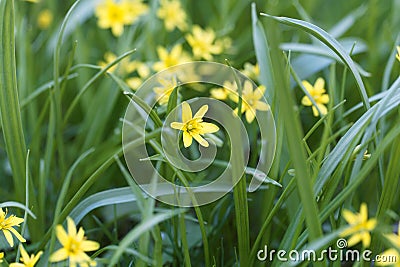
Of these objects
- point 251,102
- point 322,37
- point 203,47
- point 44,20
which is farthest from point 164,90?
point 44,20

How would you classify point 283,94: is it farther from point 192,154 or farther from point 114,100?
point 114,100

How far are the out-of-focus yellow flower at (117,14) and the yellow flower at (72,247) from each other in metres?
0.96

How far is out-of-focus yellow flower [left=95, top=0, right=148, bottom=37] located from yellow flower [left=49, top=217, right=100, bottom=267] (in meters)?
0.96

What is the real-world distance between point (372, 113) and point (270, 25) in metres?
0.24

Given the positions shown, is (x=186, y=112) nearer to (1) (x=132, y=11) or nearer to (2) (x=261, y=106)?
(2) (x=261, y=106)

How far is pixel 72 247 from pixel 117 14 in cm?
102

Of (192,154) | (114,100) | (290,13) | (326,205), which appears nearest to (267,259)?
(326,205)

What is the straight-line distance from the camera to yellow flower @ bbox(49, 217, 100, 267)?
2.08ft

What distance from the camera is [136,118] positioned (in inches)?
47.4

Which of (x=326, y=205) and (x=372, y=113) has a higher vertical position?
(x=372, y=113)

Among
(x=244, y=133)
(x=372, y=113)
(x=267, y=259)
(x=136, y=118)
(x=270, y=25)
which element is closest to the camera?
(x=270, y=25)

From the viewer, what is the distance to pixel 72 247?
0.66 meters

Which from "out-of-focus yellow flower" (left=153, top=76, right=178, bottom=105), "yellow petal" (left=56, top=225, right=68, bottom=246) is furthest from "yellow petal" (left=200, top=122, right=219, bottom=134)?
"yellow petal" (left=56, top=225, right=68, bottom=246)

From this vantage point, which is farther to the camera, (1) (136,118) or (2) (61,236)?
(1) (136,118)
